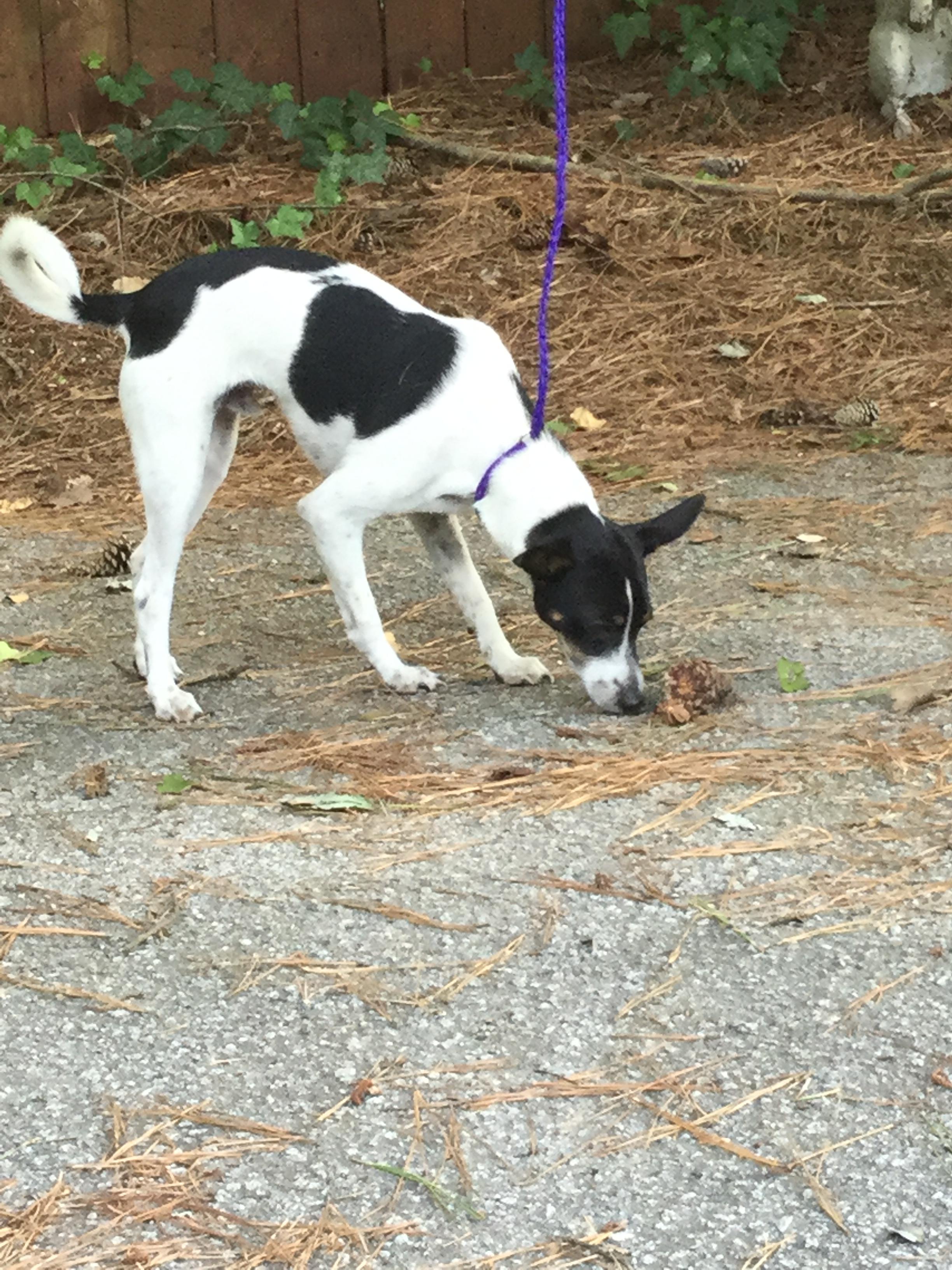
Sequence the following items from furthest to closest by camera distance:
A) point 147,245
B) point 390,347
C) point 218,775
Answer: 1. point 147,245
2. point 390,347
3. point 218,775

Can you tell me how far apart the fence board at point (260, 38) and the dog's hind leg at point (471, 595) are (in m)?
4.63

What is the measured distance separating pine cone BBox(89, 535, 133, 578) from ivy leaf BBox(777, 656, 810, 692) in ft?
8.00

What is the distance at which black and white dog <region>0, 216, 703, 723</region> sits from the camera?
4.27 metres

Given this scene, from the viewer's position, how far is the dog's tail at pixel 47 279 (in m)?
4.61

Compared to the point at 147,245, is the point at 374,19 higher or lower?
higher

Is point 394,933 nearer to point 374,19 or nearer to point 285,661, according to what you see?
point 285,661

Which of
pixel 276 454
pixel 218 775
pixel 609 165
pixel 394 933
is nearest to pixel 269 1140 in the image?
pixel 394 933

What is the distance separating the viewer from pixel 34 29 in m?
8.18

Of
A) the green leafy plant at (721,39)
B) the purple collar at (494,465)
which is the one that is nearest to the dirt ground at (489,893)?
the purple collar at (494,465)

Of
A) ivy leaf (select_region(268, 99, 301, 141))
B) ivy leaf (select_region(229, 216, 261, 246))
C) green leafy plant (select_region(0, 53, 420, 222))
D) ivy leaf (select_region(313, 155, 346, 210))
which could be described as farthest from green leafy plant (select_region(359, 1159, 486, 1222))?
ivy leaf (select_region(268, 99, 301, 141))

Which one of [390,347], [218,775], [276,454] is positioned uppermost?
[390,347]

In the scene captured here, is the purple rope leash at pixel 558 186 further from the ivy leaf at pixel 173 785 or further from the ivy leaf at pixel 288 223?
the ivy leaf at pixel 288 223

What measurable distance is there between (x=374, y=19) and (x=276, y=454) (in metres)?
3.05

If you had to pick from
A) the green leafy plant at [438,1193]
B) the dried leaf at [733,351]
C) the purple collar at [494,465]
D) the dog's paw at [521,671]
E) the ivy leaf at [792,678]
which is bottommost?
the dried leaf at [733,351]
